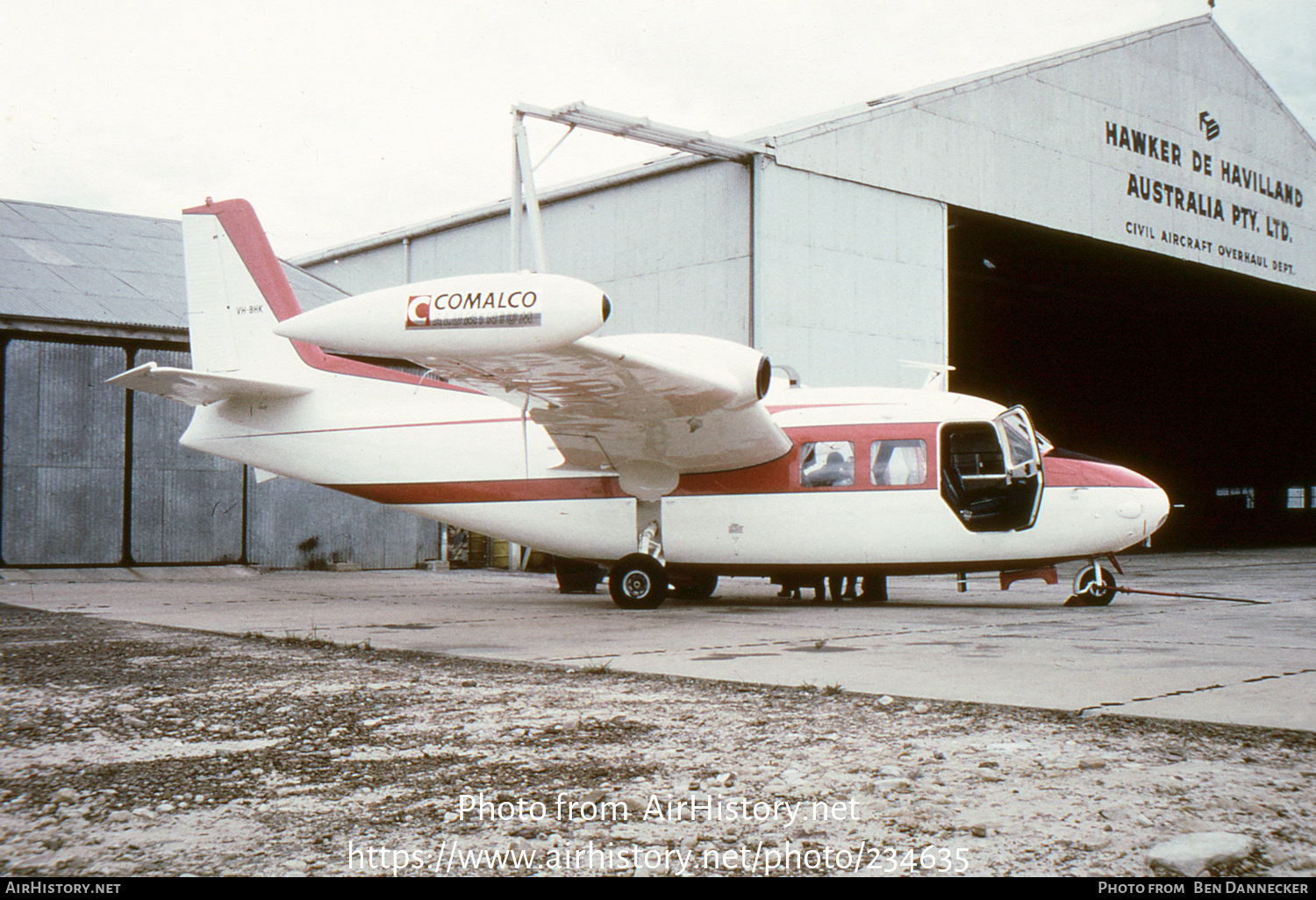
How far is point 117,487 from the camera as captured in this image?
1495 cm

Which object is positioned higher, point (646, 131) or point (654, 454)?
point (646, 131)

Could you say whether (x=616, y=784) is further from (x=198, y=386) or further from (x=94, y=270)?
(x=94, y=270)

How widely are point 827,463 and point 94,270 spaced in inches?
511

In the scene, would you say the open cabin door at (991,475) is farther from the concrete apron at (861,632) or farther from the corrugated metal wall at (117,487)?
the corrugated metal wall at (117,487)

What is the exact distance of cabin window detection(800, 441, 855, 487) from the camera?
31.7 ft

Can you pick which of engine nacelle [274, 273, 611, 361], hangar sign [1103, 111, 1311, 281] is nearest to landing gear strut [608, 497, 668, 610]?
engine nacelle [274, 273, 611, 361]

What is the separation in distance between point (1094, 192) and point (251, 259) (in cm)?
1572

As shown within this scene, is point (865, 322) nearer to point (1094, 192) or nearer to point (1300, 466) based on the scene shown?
point (1094, 192)

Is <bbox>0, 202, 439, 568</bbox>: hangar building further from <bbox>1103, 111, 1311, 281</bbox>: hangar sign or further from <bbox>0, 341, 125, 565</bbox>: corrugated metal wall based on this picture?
<bbox>1103, 111, 1311, 281</bbox>: hangar sign

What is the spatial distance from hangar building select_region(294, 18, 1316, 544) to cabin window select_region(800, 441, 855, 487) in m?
3.45

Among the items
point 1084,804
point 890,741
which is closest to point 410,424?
point 890,741

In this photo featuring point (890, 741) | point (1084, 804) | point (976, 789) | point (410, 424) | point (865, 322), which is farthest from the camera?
point (865, 322)

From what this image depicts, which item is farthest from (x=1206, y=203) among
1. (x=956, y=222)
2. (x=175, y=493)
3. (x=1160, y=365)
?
(x=175, y=493)

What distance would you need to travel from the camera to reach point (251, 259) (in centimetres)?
1120
